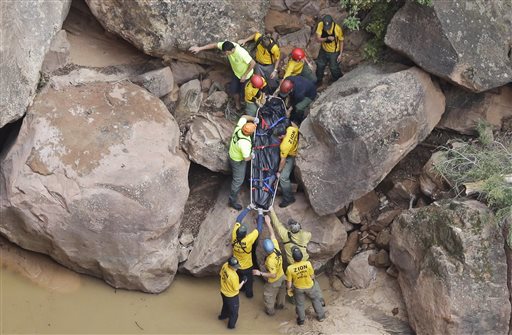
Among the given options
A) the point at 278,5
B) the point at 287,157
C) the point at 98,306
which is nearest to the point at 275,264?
the point at 287,157

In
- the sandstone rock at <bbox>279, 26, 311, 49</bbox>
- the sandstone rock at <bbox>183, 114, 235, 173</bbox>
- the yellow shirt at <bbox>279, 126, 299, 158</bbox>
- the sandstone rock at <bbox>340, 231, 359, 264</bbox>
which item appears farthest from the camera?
the sandstone rock at <bbox>279, 26, 311, 49</bbox>

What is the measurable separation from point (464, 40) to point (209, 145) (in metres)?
4.08

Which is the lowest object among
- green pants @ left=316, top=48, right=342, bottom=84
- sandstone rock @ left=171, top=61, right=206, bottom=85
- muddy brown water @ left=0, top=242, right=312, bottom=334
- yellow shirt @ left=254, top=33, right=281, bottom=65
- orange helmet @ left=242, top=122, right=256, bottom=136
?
muddy brown water @ left=0, top=242, right=312, bottom=334

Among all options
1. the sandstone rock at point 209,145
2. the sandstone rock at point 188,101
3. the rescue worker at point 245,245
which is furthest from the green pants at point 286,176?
the sandstone rock at point 188,101

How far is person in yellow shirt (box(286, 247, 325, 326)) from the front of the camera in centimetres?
928

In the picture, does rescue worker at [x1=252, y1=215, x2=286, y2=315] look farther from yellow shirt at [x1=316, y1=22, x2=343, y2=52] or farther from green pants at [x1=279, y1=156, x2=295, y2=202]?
yellow shirt at [x1=316, y1=22, x2=343, y2=52]

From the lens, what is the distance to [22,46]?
969 centimetres

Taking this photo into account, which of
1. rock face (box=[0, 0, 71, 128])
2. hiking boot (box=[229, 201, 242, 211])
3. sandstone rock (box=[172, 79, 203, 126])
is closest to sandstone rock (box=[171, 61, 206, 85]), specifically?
sandstone rock (box=[172, 79, 203, 126])

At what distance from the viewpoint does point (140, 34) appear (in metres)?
10.5

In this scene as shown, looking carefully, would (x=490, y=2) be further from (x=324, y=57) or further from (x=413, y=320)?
(x=413, y=320)

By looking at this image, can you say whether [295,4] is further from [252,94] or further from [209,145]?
[209,145]

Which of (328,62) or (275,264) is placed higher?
(328,62)

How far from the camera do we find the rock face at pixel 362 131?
9461 mm

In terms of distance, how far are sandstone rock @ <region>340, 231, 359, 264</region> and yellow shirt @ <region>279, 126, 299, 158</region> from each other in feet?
5.55
